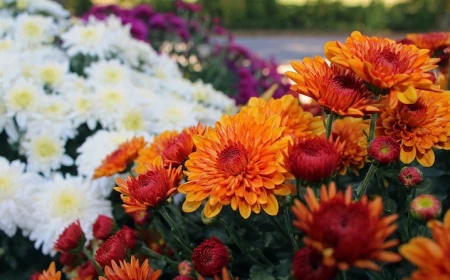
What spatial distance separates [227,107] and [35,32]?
0.91 metres

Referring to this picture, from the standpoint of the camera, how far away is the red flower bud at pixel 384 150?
0.88 metres

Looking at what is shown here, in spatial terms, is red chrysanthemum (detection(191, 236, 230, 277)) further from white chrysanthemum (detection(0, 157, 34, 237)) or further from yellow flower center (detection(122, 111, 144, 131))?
yellow flower center (detection(122, 111, 144, 131))

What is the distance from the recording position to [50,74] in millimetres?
1910

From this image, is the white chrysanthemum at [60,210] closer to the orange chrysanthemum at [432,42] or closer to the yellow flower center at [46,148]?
the yellow flower center at [46,148]

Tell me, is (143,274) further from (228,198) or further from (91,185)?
(91,185)

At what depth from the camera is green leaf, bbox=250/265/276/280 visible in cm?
101

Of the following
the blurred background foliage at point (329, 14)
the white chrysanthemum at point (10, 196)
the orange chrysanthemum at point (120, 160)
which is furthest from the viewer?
the blurred background foliage at point (329, 14)

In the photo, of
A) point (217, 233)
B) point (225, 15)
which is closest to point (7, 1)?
point (217, 233)

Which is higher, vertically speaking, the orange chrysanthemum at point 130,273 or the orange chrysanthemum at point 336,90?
the orange chrysanthemum at point 336,90

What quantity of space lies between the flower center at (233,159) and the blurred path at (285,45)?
8.37 metres

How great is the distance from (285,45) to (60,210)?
10544 mm

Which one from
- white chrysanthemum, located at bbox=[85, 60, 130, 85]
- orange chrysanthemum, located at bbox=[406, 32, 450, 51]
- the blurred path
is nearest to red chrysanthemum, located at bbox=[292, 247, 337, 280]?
orange chrysanthemum, located at bbox=[406, 32, 450, 51]

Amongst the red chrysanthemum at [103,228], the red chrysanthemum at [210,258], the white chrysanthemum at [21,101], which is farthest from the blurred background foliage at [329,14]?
the red chrysanthemum at [210,258]

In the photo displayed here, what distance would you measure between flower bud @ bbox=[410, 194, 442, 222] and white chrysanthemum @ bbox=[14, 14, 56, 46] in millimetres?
1899
